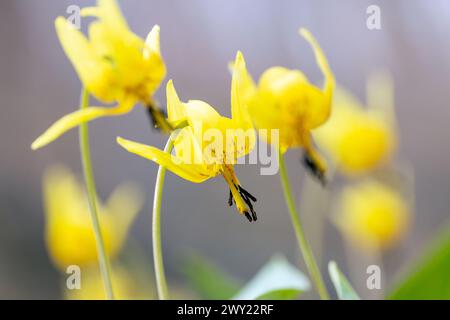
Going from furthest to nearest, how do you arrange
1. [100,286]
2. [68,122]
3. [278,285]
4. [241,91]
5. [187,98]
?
[187,98] < [100,286] < [278,285] < [241,91] < [68,122]

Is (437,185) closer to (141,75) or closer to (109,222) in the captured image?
(109,222)

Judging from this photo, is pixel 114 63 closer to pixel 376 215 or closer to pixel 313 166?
pixel 313 166

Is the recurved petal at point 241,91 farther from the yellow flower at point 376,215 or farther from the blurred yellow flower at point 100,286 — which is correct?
the yellow flower at point 376,215

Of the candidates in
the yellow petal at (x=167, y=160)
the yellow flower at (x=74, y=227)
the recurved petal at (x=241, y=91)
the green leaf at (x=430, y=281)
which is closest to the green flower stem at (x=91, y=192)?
the yellow petal at (x=167, y=160)

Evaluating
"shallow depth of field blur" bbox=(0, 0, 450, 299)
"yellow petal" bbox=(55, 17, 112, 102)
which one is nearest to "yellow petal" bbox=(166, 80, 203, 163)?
"yellow petal" bbox=(55, 17, 112, 102)

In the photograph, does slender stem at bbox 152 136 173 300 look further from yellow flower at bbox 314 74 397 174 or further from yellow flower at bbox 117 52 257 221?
yellow flower at bbox 314 74 397 174

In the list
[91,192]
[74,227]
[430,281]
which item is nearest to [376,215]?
[74,227]
